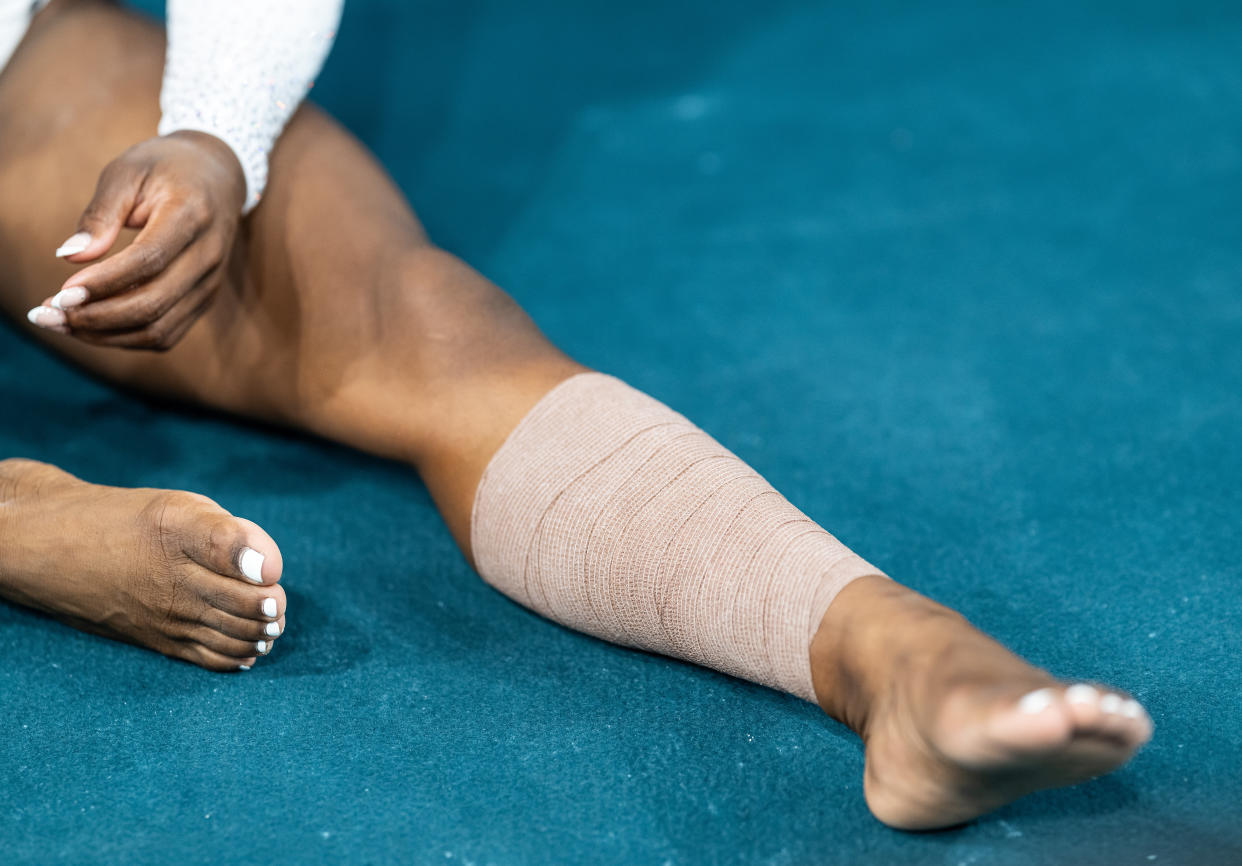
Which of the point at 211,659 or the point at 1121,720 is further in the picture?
the point at 211,659

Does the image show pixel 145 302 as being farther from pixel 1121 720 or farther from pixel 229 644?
pixel 1121 720

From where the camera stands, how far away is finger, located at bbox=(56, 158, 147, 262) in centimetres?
77

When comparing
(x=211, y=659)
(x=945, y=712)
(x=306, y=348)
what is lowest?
(x=211, y=659)

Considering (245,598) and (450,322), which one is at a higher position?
(450,322)

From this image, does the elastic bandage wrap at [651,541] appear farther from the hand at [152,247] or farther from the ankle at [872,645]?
the hand at [152,247]

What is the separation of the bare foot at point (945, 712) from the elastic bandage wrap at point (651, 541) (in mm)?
27

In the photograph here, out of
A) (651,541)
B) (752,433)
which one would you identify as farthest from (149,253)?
(752,433)

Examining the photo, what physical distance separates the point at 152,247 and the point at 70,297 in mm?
58

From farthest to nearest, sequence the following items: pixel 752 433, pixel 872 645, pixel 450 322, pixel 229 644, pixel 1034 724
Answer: pixel 752 433, pixel 450 322, pixel 229 644, pixel 872 645, pixel 1034 724

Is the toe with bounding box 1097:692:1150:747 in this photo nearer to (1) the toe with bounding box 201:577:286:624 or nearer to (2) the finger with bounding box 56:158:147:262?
(1) the toe with bounding box 201:577:286:624

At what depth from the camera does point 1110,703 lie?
0.56 m

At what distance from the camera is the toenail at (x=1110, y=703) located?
0.55 metres

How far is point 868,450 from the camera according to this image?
995 mm

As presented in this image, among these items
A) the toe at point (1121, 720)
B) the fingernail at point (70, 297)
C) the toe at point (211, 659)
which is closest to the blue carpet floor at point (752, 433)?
the toe at point (211, 659)
